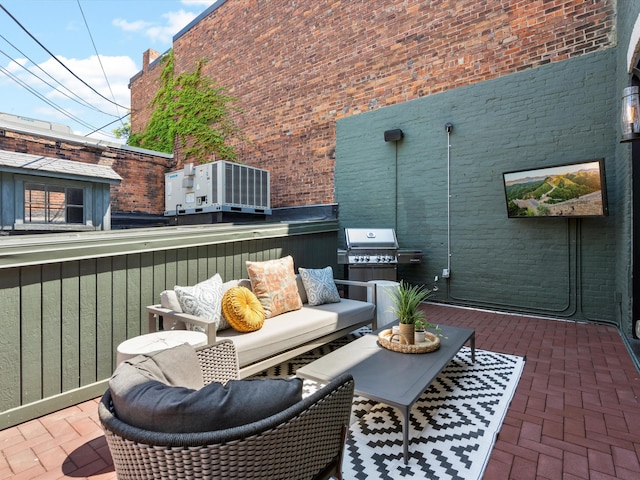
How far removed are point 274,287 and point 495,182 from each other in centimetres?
380

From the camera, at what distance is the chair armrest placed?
1806mm

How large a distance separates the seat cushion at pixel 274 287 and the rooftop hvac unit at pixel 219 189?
357 cm

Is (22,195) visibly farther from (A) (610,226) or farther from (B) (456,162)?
(A) (610,226)

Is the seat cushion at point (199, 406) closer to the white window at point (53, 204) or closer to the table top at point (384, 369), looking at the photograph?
the table top at point (384, 369)

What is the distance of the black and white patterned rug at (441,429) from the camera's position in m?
1.80

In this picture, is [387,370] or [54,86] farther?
[54,86]

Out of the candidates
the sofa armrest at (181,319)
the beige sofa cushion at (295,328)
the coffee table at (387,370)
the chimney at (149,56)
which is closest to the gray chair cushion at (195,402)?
the coffee table at (387,370)

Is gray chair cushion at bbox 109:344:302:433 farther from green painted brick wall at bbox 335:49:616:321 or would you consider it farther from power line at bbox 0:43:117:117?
power line at bbox 0:43:117:117

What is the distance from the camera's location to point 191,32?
9719 millimetres

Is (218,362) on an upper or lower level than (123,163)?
lower

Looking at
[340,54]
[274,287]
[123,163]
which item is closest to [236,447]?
[274,287]

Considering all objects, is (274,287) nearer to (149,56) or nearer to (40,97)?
(40,97)

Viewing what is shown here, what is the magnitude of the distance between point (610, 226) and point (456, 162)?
2.16m

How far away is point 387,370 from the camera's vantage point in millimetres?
2207
